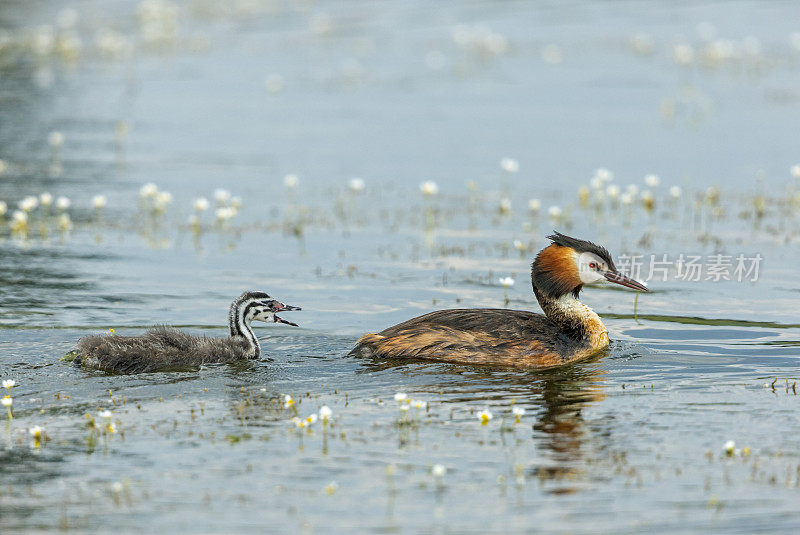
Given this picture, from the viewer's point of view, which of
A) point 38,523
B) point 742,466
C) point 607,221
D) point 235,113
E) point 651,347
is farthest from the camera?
point 235,113

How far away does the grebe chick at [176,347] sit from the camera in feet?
35.3

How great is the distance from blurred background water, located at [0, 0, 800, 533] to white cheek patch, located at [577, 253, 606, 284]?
726mm

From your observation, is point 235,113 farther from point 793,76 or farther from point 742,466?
point 742,466

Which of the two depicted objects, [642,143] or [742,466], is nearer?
[742,466]

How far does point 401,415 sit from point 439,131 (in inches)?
593

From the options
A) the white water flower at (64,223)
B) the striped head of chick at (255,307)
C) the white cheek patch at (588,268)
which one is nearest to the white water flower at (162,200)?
the white water flower at (64,223)

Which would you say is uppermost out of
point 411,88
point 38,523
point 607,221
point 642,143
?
point 411,88

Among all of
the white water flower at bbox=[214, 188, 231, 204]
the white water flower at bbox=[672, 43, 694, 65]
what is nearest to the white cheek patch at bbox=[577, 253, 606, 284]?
the white water flower at bbox=[214, 188, 231, 204]

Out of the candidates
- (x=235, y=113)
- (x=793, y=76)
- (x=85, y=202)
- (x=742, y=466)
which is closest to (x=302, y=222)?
(x=85, y=202)

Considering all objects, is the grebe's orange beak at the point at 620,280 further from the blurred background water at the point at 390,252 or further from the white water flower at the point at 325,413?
the white water flower at the point at 325,413

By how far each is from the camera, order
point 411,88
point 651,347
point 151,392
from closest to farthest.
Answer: point 151,392
point 651,347
point 411,88

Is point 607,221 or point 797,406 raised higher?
point 607,221

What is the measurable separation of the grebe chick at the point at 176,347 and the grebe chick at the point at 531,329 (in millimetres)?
1015

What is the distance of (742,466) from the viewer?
8312 mm
